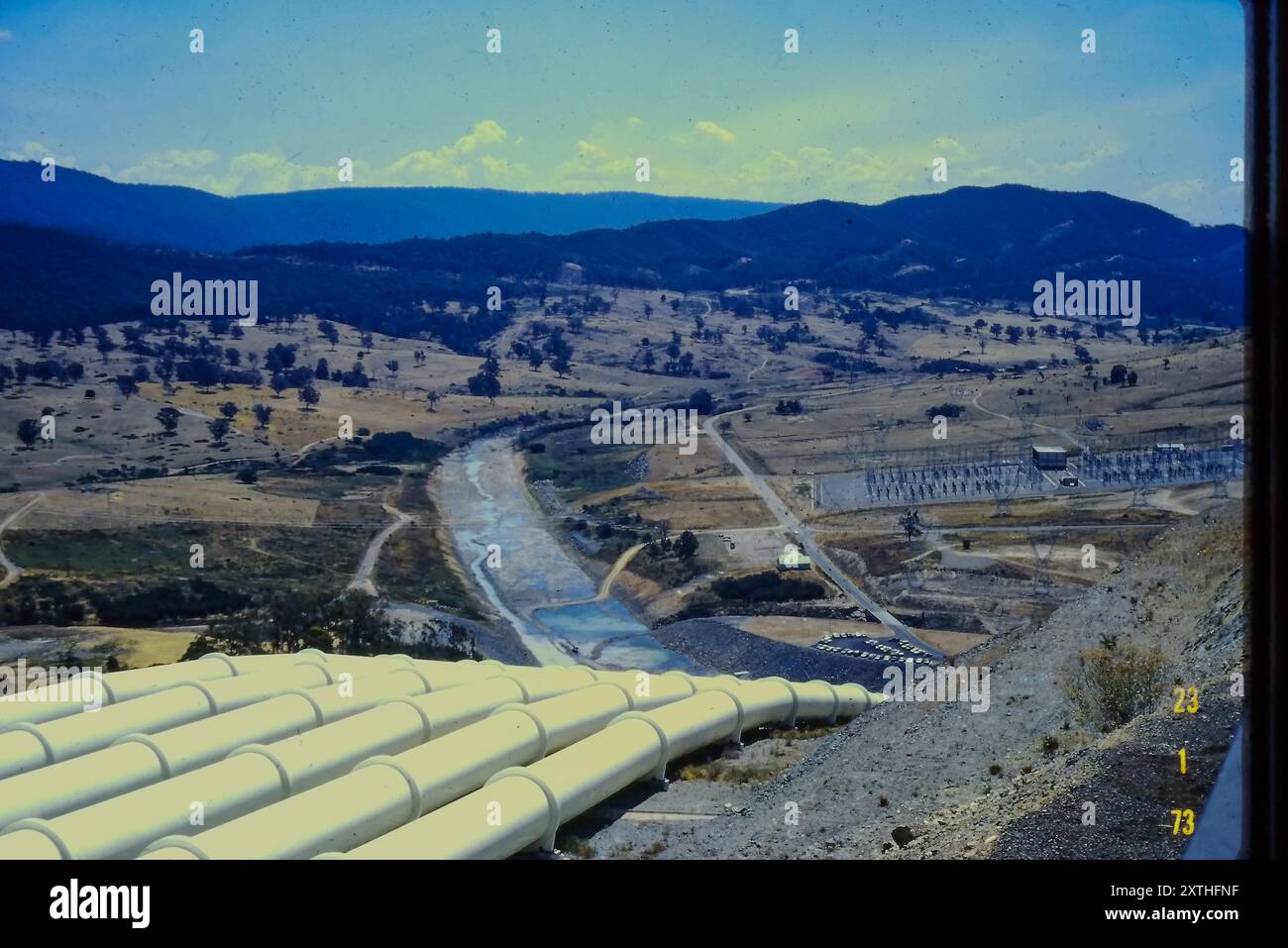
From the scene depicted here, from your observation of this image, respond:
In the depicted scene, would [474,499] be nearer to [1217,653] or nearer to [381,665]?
[381,665]

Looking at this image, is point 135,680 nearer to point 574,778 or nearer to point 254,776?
point 254,776

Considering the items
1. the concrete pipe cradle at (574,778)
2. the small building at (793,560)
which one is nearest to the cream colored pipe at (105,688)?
the concrete pipe cradle at (574,778)

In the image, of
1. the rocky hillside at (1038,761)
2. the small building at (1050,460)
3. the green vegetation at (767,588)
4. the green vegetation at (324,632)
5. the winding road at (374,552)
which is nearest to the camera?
the rocky hillside at (1038,761)

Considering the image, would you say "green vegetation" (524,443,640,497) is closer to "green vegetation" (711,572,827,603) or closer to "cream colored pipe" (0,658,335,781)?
"green vegetation" (711,572,827,603)

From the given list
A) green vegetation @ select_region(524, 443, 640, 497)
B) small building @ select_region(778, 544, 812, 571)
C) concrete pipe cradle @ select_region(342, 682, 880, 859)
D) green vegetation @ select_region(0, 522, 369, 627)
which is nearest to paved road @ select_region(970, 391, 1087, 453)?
small building @ select_region(778, 544, 812, 571)

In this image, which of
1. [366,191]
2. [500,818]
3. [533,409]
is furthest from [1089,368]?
[366,191]

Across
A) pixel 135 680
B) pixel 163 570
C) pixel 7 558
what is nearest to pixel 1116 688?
pixel 135 680

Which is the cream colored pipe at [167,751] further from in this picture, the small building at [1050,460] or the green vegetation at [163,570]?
the small building at [1050,460]
